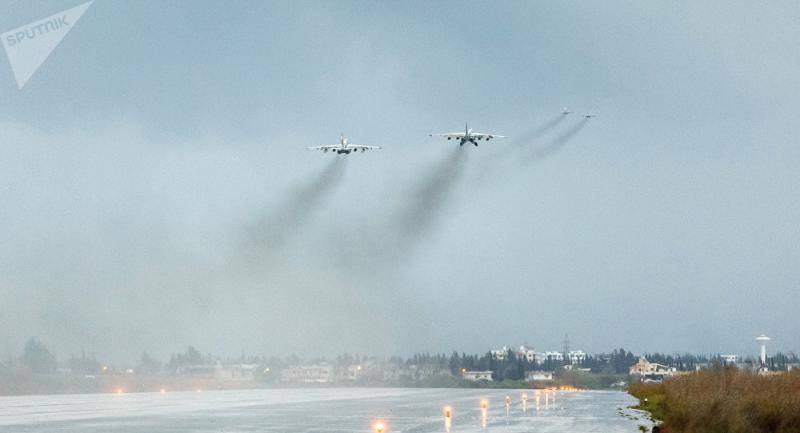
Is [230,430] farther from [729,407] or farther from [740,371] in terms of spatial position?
[740,371]

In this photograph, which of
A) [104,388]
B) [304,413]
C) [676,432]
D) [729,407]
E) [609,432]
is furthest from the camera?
[104,388]

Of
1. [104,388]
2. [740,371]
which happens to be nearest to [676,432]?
[740,371]

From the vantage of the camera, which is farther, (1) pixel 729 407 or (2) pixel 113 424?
(2) pixel 113 424

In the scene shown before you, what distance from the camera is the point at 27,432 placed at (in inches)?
2219

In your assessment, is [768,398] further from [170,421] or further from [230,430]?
[170,421]

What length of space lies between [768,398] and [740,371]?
4516 cm

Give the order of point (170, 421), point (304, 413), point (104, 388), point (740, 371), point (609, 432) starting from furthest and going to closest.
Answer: point (104, 388) → point (740, 371) → point (304, 413) → point (170, 421) → point (609, 432)

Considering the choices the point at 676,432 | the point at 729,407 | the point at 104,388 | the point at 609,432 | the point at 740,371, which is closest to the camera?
the point at 729,407

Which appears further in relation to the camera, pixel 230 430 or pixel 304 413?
pixel 304 413

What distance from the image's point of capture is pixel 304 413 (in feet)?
278

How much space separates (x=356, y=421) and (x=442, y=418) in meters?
8.59

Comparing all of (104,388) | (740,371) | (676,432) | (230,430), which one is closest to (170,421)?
(230,430)

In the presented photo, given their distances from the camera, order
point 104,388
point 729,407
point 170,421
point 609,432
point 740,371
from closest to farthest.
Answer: point 729,407 < point 609,432 < point 170,421 < point 740,371 < point 104,388

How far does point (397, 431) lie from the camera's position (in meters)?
58.5
